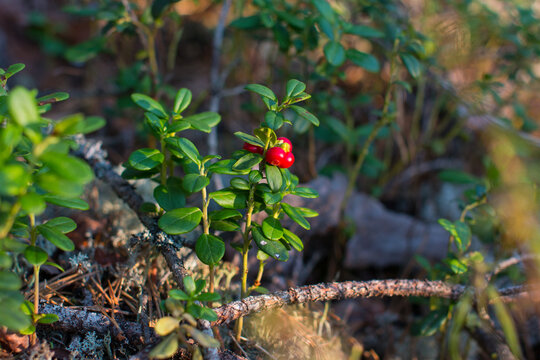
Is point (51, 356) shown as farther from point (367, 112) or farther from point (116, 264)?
point (367, 112)

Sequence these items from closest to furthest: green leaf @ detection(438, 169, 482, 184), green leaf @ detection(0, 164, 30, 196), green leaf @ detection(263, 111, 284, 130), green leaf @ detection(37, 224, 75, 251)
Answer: green leaf @ detection(0, 164, 30, 196), green leaf @ detection(37, 224, 75, 251), green leaf @ detection(263, 111, 284, 130), green leaf @ detection(438, 169, 482, 184)

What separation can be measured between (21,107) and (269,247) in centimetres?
88

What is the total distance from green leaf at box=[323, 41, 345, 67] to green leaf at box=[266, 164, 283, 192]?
3.16ft

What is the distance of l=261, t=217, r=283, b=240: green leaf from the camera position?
147 centimetres

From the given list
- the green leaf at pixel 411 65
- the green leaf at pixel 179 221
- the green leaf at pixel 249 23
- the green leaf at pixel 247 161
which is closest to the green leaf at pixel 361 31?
the green leaf at pixel 411 65

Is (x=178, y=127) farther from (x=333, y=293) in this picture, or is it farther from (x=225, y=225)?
(x=333, y=293)

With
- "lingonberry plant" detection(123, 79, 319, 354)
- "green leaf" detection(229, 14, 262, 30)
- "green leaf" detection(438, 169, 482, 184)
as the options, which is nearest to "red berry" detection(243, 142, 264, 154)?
"lingonberry plant" detection(123, 79, 319, 354)

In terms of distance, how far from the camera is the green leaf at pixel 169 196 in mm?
1580

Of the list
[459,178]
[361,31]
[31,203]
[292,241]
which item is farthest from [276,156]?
[459,178]

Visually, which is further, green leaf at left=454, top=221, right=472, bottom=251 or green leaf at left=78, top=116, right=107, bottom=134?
green leaf at left=454, top=221, right=472, bottom=251

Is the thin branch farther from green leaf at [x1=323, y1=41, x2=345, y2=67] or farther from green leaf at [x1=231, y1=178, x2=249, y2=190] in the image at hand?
green leaf at [x1=323, y1=41, x2=345, y2=67]

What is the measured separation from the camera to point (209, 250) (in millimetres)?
1462

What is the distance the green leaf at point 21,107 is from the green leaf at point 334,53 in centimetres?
151

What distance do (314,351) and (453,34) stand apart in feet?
9.63
